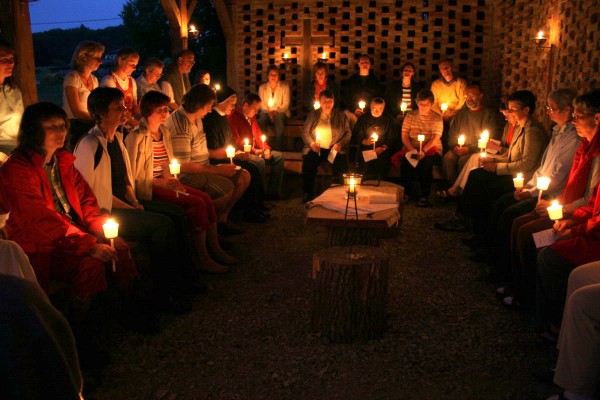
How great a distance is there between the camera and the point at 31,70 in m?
5.36

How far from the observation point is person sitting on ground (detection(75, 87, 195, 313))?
4.08m

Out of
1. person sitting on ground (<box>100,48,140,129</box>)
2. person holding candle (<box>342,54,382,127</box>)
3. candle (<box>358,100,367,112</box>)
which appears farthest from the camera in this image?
person holding candle (<box>342,54,382,127</box>)

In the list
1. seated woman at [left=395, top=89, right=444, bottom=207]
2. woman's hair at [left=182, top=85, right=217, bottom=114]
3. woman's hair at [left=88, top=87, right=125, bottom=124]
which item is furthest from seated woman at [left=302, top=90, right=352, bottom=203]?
woman's hair at [left=88, top=87, right=125, bottom=124]

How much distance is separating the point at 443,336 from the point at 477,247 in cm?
217

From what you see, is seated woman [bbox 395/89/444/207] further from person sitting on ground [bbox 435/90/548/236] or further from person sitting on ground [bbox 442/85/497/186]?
person sitting on ground [bbox 435/90/548/236]

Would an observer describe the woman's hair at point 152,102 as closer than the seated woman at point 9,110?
No

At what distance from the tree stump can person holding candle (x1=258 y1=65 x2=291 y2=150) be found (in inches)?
237

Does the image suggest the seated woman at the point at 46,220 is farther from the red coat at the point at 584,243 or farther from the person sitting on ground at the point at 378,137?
the person sitting on ground at the point at 378,137

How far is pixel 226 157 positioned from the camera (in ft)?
22.0

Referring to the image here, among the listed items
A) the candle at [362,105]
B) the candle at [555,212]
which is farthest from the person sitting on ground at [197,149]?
the candle at [362,105]

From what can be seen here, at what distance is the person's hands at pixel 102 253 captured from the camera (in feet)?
11.5

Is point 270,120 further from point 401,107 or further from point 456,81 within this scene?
point 456,81

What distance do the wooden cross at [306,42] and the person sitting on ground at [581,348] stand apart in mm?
8424

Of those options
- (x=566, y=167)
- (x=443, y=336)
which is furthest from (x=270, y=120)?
(x=443, y=336)
